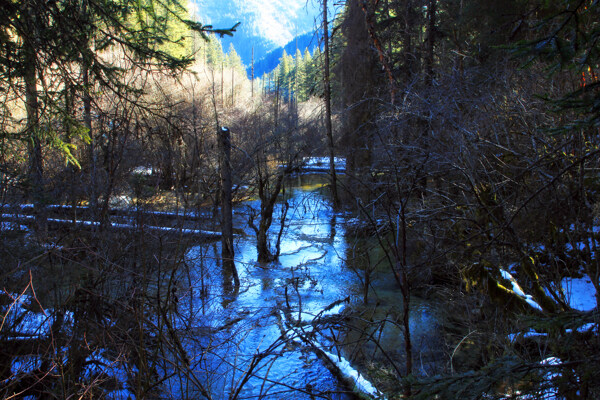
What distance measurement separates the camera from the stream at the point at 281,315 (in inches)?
179

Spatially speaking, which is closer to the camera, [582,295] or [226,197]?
[582,295]

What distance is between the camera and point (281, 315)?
23.1 ft

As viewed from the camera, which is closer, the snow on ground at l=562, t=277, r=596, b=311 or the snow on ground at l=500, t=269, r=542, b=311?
the snow on ground at l=500, t=269, r=542, b=311

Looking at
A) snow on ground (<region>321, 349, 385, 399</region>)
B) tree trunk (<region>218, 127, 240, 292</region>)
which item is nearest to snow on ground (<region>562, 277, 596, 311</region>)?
snow on ground (<region>321, 349, 385, 399</region>)

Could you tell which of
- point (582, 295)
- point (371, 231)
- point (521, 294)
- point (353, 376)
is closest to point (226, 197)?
point (371, 231)

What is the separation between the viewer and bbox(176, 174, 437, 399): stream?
14.9 ft

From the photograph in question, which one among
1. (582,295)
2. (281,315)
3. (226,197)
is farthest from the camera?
(226,197)

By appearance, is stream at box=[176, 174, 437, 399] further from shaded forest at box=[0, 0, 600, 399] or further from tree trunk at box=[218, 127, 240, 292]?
tree trunk at box=[218, 127, 240, 292]

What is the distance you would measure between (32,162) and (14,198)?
3.44 feet

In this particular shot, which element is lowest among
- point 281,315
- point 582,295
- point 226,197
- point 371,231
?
point 281,315

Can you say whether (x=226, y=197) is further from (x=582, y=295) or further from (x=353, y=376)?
(x=582, y=295)

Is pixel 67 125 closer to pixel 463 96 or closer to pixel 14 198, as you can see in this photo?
pixel 14 198

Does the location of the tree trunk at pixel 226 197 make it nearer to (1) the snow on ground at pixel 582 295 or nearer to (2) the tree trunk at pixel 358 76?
(2) the tree trunk at pixel 358 76

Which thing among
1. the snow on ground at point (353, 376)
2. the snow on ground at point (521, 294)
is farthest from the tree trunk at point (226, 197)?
the snow on ground at point (521, 294)
